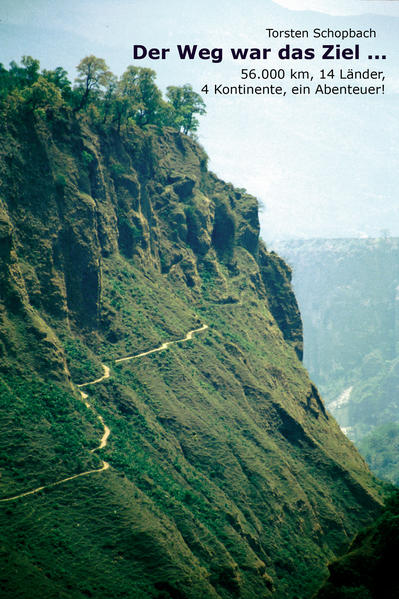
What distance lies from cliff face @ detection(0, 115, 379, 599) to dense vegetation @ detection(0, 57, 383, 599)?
228 mm

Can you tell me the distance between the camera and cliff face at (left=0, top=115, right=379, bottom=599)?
49.4 m

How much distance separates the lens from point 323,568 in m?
68.9

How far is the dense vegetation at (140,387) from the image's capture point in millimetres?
49531

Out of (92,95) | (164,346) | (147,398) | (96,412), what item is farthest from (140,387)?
(92,95)

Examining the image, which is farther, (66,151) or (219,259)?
(219,259)

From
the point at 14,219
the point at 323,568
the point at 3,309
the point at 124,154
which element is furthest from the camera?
the point at 124,154

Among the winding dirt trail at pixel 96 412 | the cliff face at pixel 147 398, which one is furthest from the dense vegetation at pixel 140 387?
the winding dirt trail at pixel 96 412

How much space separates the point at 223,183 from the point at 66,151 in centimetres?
4785

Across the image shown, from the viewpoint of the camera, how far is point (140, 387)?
2776 inches

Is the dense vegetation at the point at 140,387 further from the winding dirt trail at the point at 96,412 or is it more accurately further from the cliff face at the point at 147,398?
the winding dirt trail at the point at 96,412

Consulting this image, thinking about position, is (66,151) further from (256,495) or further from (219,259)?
(256,495)

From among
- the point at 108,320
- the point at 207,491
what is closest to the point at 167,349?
the point at 108,320

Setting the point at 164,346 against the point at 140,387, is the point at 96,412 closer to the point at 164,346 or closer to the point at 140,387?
the point at 140,387

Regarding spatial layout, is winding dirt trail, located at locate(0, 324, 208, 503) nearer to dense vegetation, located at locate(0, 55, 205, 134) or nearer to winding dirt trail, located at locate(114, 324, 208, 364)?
winding dirt trail, located at locate(114, 324, 208, 364)
